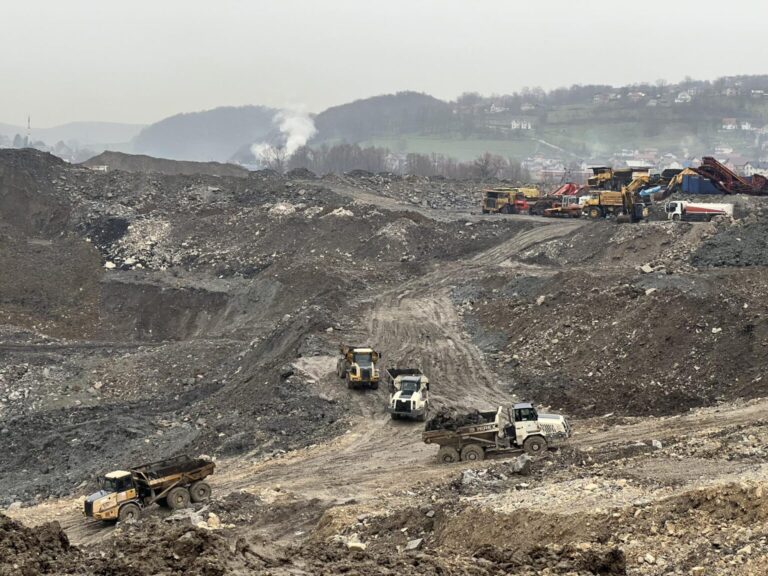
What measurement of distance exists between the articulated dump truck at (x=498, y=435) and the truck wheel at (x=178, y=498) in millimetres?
4762

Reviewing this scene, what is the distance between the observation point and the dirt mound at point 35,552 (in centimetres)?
990

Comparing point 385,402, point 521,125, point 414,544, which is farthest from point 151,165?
point 521,125

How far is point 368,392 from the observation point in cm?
2414

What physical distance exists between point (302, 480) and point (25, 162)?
142 feet

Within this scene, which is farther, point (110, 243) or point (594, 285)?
point (110, 243)

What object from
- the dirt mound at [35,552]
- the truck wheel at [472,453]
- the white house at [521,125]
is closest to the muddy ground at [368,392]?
the dirt mound at [35,552]

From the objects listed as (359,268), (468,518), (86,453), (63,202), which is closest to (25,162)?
(63,202)

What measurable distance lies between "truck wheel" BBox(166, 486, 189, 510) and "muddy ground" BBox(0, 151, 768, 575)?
2.96ft

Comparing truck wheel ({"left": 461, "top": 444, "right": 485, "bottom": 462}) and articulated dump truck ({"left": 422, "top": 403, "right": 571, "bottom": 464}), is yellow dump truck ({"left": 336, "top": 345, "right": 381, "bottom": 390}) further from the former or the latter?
truck wheel ({"left": 461, "top": 444, "right": 485, "bottom": 462})

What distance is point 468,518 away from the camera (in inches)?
514

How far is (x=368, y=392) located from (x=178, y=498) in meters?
7.76

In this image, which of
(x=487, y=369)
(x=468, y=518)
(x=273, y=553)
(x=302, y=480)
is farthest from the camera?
(x=487, y=369)

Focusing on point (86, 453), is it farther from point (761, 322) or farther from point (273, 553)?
point (761, 322)

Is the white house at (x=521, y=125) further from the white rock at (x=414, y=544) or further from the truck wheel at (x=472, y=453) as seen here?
the white rock at (x=414, y=544)
